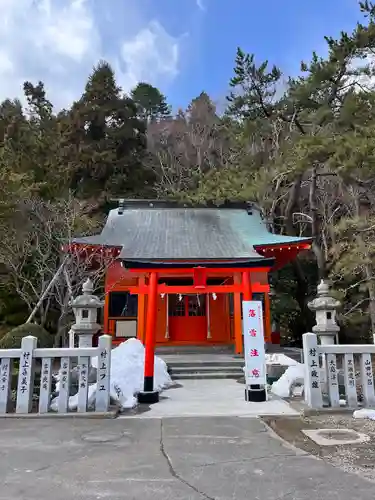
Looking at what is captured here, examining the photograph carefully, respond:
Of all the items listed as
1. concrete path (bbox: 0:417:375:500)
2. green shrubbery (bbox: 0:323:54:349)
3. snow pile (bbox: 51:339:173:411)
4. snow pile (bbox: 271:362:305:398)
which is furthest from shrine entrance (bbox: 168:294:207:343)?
concrete path (bbox: 0:417:375:500)

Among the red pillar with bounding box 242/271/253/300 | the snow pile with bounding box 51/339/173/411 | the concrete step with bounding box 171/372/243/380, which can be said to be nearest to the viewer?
the snow pile with bounding box 51/339/173/411

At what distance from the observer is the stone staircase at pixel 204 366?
1031 cm

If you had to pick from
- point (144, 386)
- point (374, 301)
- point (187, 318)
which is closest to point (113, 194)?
point (187, 318)

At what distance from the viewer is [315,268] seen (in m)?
18.1

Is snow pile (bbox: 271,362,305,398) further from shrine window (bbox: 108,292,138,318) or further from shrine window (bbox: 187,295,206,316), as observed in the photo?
shrine window (bbox: 108,292,138,318)

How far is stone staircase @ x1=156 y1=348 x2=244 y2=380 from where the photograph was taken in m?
10.3

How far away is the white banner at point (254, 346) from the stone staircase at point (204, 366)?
297 cm

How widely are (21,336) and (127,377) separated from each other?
2.84m

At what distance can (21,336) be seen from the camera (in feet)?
29.7

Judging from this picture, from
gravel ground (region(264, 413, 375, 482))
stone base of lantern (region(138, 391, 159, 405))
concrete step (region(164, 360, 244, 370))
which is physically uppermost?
concrete step (region(164, 360, 244, 370))

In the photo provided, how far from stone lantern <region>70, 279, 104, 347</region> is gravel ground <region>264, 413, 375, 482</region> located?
4.22 metres

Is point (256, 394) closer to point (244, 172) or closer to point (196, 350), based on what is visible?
point (196, 350)

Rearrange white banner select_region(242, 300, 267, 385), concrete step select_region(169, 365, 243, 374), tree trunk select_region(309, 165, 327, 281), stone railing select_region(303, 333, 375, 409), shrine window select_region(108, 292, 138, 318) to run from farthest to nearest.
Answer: tree trunk select_region(309, 165, 327, 281) < shrine window select_region(108, 292, 138, 318) < concrete step select_region(169, 365, 243, 374) < white banner select_region(242, 300, 267, 385) < stone railing select_region(303, 333, 375, 409)

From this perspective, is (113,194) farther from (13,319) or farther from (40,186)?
(13,319)
